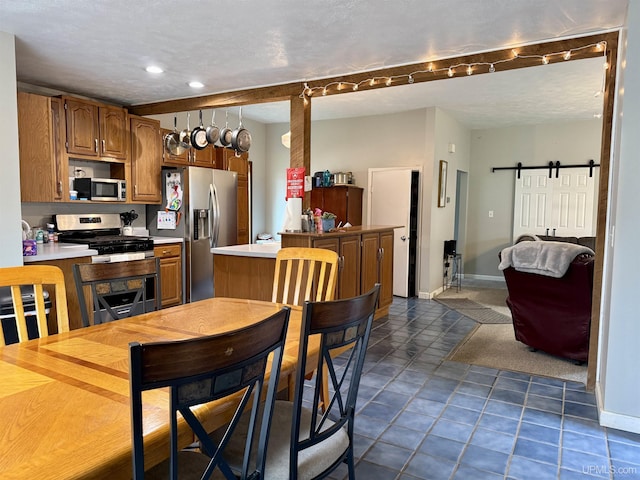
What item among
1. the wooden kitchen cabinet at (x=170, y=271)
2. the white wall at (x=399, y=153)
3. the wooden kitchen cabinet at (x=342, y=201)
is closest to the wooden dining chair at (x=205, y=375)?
the wooden kitchen cabinet at (x=170, y=271)

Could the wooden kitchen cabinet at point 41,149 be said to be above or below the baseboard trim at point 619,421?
above

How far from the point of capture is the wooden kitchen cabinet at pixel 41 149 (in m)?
4.00

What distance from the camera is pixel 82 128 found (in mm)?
4492

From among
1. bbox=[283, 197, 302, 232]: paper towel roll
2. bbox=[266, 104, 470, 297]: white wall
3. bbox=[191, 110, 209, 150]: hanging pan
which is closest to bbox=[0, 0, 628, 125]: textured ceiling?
bbox=[191, 110, 209, 150]: hanging pan

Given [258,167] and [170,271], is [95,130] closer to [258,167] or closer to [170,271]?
[170,271]

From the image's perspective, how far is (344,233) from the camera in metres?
4.19

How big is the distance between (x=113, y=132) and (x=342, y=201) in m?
3.02

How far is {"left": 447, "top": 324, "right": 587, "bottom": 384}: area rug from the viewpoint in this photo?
3.44 meters

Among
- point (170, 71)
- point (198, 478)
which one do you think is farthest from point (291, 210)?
point (198, 478)

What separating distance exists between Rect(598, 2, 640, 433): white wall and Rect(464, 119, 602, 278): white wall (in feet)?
15.7

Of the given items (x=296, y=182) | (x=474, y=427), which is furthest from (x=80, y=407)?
(x=296, y=182)

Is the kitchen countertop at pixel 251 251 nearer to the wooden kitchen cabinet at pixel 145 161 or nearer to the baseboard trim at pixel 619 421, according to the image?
the wooden kitchen cabinet at pixel 145 161

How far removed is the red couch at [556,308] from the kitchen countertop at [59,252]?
3.81 meters

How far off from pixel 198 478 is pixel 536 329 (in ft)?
11.1
